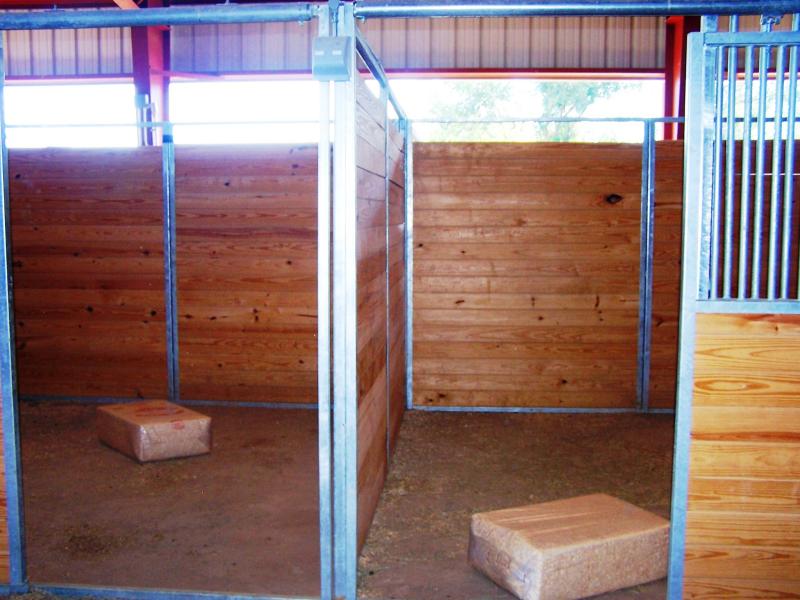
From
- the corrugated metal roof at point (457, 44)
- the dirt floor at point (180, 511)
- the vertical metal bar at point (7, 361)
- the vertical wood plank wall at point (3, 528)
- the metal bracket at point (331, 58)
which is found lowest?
the dirt floor at point (180, 511)

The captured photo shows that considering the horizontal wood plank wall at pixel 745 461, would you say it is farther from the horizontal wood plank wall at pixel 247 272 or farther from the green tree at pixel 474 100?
the green tree at pixel 474 100

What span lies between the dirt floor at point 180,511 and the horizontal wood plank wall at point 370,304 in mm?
339

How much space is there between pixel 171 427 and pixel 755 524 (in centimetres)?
281

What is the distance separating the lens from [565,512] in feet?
9.27

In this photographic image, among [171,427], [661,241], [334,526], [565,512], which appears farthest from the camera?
[661,241]

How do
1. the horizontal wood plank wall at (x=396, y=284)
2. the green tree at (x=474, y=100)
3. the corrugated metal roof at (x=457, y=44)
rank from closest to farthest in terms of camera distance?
the horizontal wood plank wall at (x=396, y=284) < the corrugated metal roof at (x=457, y=44) < the green tree at (x=474, y=100)

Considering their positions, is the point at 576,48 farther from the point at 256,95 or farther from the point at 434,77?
the point at 256,95

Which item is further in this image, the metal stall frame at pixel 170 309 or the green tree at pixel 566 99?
the green tree at pixel 566 99

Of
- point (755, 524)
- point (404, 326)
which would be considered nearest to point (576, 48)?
point (404, 326)

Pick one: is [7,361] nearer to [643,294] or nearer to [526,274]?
[526,274]

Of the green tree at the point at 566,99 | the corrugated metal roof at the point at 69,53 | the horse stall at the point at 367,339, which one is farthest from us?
the green tree at the point at 566,99

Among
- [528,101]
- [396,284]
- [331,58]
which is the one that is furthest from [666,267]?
[528,101]

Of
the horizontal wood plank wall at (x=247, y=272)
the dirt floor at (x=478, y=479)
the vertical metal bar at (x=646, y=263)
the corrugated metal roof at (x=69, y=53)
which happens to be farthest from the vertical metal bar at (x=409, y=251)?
the corrugated metal roof at (x=69, y=53)

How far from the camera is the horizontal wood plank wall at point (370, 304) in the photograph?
2697 mm
